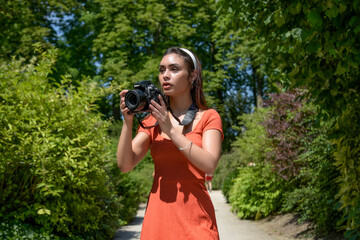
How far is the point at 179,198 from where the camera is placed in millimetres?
2150

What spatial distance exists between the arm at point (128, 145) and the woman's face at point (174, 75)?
273mm

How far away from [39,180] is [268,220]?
7276 mm

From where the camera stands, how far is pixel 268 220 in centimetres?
1142

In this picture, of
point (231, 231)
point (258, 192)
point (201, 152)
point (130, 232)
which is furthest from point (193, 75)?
point (258, 192)

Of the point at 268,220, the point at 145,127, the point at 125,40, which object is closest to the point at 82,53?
the point at 125,40

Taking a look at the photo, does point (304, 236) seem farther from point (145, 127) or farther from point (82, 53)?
point (82, 53)

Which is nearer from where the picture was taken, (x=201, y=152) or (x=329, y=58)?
(x=201, y=152)

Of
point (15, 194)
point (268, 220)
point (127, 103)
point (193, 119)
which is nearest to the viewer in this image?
point (127, 103)

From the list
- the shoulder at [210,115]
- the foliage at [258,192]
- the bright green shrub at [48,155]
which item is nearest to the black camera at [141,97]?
the shoulder at [210,115]

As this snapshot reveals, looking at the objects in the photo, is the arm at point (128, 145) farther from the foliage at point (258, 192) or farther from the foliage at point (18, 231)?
the foliage at point (258, 192)

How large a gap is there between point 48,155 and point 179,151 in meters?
4.17

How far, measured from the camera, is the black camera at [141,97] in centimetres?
207

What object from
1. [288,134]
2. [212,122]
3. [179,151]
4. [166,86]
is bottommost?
[288,134]

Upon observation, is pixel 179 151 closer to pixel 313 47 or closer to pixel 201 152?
pixel 201 152
